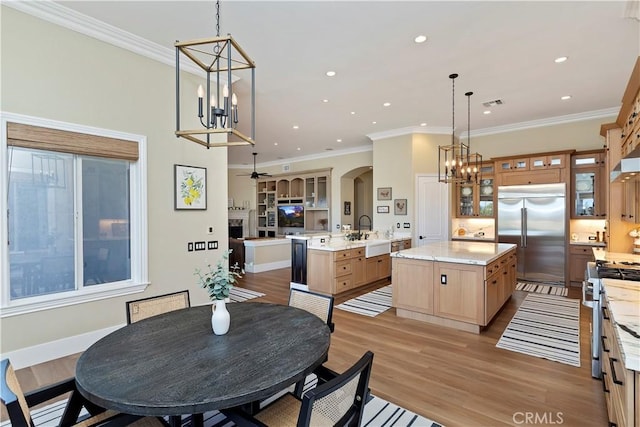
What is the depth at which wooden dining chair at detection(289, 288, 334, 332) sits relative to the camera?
221 centimetres

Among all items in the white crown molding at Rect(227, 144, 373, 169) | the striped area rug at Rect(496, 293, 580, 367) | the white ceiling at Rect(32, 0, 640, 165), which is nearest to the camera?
the white ceiling at Rect(32, 0, 640, 165)

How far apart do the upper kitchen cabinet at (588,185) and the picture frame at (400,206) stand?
3.14 meters

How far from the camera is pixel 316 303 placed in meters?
2.33

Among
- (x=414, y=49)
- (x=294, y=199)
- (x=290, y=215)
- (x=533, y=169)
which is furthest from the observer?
(x=290, y=215)

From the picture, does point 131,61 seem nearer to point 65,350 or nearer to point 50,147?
point 50,147

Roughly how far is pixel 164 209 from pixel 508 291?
507 centimetres

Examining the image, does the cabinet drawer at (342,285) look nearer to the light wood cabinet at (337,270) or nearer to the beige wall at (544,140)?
the light wood cabinet at (337,270)

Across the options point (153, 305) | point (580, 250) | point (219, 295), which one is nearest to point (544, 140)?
point (580, 250)

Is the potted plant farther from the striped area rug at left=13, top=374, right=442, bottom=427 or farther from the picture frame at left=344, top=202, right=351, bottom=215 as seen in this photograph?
the picture frame at left=344, top=202, right=351, bottom=215

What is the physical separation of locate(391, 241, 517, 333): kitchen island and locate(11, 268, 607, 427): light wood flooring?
19cm

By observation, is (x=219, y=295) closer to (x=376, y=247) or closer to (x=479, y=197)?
(x=376, y=247)

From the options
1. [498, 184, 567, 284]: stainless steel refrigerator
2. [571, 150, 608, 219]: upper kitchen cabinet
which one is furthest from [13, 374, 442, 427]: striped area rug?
Answer: [571, 150, 608, 219]: upper kitchen cabinet

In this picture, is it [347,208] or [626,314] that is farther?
[347,208]

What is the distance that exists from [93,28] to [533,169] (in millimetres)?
7305
